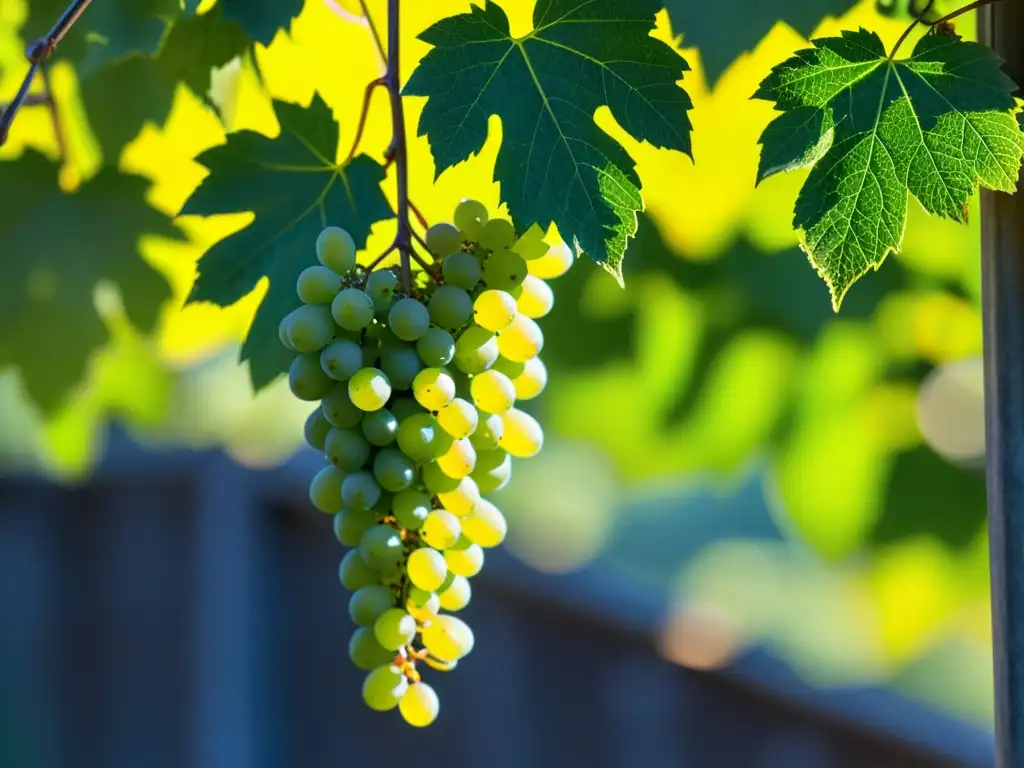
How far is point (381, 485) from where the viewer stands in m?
0.48

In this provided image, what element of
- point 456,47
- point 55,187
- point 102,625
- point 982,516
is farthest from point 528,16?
point 102,625

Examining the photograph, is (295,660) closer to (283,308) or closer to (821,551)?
(821,551)

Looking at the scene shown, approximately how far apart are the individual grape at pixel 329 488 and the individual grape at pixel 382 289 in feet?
0.25

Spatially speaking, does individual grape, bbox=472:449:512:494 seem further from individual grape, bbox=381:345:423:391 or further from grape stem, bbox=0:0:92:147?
grape stem, bbox=0:0:92:147

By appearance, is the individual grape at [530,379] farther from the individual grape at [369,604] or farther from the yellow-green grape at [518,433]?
the individual grape at [369,604]

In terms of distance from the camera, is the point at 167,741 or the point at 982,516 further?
the point at 167,741

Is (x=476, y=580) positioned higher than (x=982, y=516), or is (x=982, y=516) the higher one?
(x=982, y=516)

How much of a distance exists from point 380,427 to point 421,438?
2cm

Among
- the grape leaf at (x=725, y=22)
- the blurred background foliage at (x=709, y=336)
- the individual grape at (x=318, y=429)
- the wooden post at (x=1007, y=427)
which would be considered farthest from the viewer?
the blurred background foliage at (x=709, y=336)

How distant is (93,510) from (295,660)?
0.51 m

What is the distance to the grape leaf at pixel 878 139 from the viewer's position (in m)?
0.41

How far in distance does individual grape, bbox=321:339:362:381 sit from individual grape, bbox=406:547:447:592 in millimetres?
87

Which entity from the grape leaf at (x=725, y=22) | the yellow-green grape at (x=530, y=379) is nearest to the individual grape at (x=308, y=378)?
the yellow-green grape at (x=530, y=379)

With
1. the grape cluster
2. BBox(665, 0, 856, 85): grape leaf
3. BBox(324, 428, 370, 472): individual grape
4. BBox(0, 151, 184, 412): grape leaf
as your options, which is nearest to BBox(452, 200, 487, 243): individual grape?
the grape cluster
